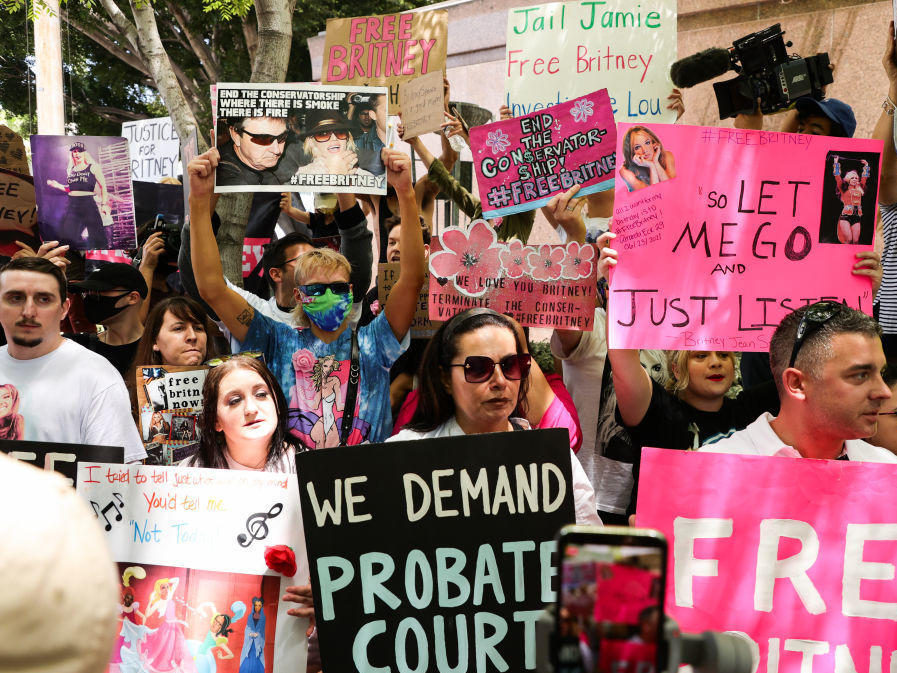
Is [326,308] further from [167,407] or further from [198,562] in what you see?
[198,562]

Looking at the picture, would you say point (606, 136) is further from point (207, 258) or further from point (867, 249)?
point (207, 258)

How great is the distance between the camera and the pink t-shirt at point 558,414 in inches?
136

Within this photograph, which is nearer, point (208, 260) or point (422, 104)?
point (208, 260)

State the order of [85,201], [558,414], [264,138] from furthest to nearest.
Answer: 1. [85,201]
2. [264,138]
3. [558,414]

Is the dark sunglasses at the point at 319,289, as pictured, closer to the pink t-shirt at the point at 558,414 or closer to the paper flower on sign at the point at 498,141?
the pink t-shirt at the point at 558,414

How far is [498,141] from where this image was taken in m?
4.08

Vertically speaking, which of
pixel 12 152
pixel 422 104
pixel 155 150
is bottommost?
pixel 12 152

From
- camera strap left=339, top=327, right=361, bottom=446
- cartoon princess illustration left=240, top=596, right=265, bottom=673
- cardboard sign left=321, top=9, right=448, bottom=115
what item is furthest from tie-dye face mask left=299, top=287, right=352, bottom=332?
cardboard sign left=321, top=9, right=448, bottom=115

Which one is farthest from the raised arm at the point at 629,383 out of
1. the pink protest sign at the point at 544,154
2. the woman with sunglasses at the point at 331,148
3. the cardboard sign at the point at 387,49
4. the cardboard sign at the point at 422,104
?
the cardboard sign at the point at 387,49

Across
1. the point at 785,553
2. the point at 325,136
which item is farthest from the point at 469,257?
the point at 785,553

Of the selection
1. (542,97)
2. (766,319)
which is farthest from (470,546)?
(542,97)

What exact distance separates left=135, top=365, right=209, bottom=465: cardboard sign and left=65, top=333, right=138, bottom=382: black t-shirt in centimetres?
69

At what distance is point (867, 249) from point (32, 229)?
424cm

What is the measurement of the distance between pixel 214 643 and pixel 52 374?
158 cm
